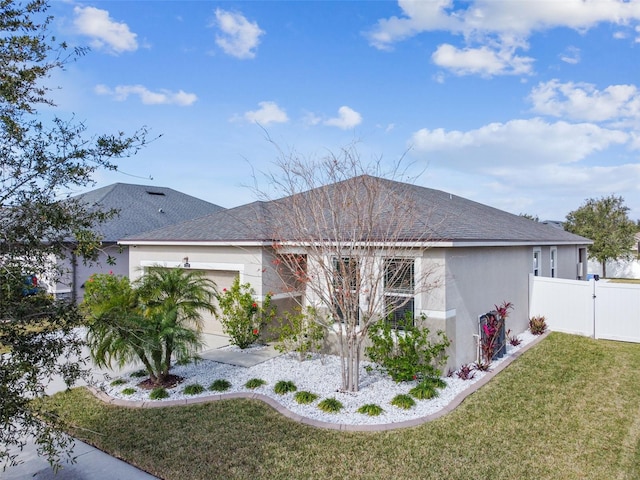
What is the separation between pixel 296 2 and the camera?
12.7 m

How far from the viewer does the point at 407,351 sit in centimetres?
923

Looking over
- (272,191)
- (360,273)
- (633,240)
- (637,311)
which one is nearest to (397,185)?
(272,191)

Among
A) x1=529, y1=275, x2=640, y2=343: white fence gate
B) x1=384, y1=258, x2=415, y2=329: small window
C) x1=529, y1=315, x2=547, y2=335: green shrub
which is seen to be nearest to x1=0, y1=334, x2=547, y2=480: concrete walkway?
x1=384, y1=258, x2=415, y2=329: small window

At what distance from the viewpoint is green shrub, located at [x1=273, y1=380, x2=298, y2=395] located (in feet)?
27.9

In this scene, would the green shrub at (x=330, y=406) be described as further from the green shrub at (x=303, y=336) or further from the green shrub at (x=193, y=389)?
the green shrub at (x=303, y=336)

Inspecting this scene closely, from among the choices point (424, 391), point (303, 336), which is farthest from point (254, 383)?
point (424, 391)

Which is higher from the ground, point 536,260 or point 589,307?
point 536,260

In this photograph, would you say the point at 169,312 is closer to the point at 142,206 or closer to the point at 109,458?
the point at 109,458

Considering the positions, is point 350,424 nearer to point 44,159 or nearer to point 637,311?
point 44,159

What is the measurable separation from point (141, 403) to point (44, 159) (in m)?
5.56

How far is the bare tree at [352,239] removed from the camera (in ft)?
28.1

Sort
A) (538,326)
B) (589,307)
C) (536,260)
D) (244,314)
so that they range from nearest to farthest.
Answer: (244,314) → (589,307) → (538,326) → (536,260)

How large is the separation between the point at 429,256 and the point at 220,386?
5.61 m

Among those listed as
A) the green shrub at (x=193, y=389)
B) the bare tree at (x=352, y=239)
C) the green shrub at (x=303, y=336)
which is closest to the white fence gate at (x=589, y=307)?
the bare tree at (x=352, y=239)
